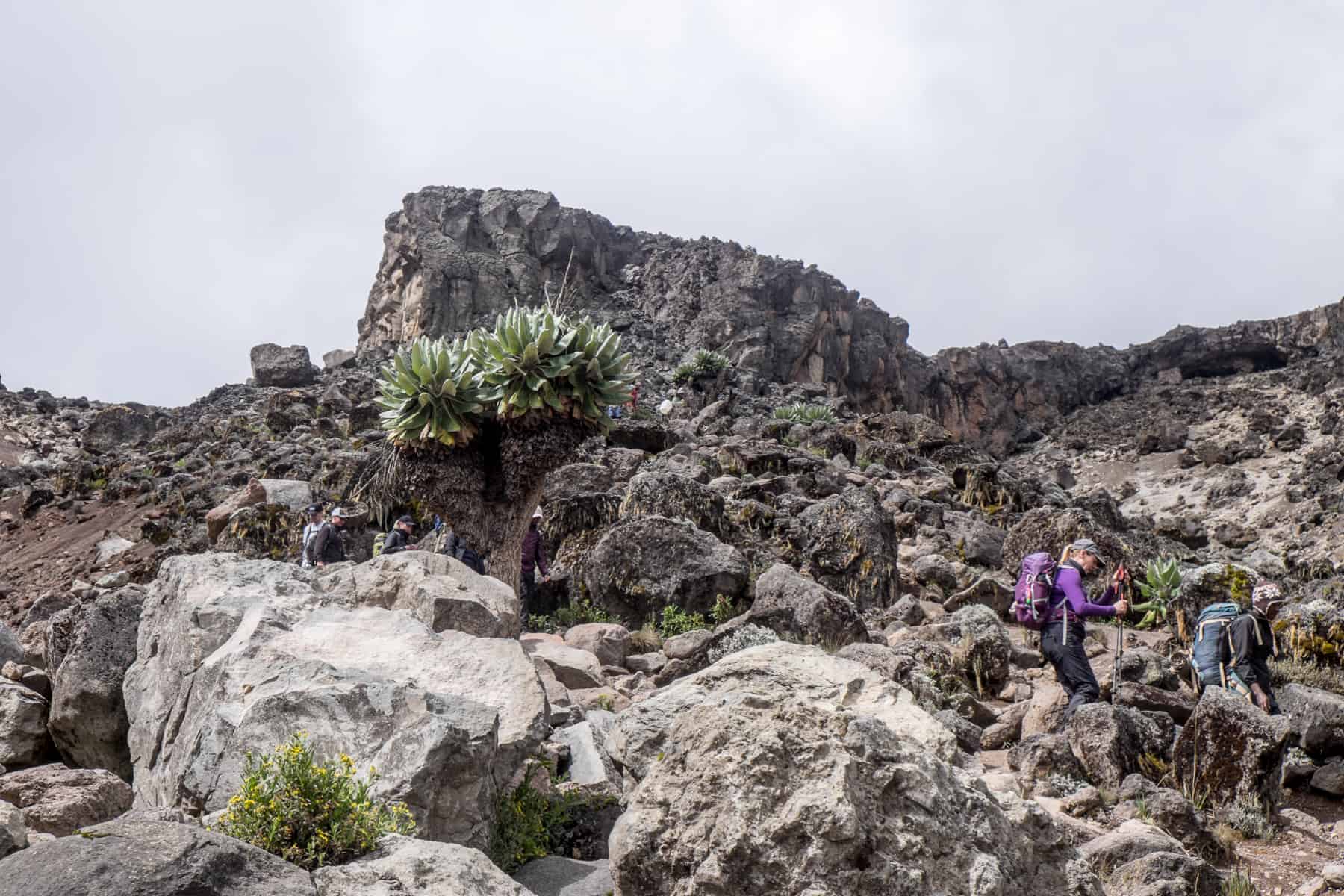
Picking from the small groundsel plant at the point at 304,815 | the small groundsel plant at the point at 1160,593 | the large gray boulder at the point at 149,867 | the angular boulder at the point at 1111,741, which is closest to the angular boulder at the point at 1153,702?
the angular boulder at the point at 1111,741

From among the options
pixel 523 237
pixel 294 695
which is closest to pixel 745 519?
pixel 294 695

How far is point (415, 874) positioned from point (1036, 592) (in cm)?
551

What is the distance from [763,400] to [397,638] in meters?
33.4

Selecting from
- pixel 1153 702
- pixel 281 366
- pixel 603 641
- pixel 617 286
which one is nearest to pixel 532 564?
pixel 603 641

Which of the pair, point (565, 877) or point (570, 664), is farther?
point (570, 664)

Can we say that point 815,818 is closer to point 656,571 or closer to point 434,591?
point 434,591

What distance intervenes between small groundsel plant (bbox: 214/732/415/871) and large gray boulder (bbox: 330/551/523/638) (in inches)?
84.3

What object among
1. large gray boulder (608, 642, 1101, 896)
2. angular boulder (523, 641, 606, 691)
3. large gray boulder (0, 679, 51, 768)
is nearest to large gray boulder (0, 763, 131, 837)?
large gray boulder (0, 679, 51, 768)

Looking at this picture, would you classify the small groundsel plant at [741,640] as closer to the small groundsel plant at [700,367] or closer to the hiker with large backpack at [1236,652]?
the hiker with large backpack at [1236,652]

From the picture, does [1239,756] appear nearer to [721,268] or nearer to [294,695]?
[294,695]

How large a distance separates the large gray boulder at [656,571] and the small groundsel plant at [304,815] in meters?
7.31

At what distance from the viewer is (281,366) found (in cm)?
3528

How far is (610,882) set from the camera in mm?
3836

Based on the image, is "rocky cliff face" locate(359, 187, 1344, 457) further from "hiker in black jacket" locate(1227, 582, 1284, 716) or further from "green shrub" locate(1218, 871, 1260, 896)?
"green shrub" locate(1218, 871, 1260, 896)
